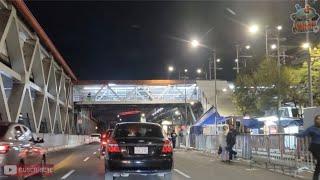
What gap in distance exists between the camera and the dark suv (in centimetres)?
1515

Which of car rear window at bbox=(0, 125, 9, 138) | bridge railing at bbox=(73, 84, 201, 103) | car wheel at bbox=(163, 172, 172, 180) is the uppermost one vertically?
bridge railing at bbox=(73, 84, 201, 103)

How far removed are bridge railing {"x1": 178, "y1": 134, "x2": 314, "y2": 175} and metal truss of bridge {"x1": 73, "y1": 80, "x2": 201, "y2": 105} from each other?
55435 millimetres

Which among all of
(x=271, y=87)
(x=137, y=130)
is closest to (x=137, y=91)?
(x=271, y=87)

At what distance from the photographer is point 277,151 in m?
22.6

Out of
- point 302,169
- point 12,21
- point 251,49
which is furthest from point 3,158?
point 251,49

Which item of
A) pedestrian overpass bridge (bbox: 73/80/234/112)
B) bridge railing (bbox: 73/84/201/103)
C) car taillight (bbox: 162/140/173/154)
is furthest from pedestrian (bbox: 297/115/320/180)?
bridge railing (bbox: 73/84/201/103)

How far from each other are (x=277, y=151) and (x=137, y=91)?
2593 inches

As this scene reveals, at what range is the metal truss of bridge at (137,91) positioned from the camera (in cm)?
8600

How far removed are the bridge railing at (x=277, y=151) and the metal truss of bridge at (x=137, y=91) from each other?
5544 centimetres

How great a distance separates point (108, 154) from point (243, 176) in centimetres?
612

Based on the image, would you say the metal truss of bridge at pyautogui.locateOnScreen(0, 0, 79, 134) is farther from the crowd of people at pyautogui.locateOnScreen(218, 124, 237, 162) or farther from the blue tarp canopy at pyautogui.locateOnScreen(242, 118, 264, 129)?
the blue tarp canopy at pyautogui.locateOnScreen(242, 118, 264, 129)

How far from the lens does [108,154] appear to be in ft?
50.2

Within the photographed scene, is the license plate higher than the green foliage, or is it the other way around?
the green foliage

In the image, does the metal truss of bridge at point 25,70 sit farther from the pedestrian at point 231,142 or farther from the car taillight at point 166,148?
the car taillight at point 166,148
